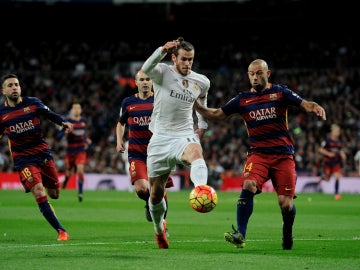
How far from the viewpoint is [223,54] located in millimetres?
45062

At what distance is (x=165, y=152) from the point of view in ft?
34.4

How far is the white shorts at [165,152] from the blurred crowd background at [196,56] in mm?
24876

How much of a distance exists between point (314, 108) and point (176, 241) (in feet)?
10.9

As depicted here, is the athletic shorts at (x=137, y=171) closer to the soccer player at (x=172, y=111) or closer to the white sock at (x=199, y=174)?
the soccer player at (x=172, y=111)

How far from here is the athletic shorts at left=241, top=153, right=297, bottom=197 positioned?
1088 cm

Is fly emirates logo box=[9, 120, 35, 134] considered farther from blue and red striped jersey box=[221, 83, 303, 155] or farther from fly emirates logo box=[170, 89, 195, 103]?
blue and red striped jersey box=[221, 83, 303, 155]

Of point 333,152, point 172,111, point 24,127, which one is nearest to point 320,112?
point 172,111

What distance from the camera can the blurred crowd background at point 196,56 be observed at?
3750 centimetres

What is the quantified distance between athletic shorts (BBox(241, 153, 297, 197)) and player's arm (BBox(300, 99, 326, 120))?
820 mm

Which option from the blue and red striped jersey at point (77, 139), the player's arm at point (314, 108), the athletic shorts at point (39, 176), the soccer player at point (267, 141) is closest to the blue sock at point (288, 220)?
the soccer player at point (267, 141)

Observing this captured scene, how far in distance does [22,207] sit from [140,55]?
2538cm

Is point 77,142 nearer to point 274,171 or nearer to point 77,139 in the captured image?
point 77,139

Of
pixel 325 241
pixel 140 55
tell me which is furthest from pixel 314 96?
pixel 325 241

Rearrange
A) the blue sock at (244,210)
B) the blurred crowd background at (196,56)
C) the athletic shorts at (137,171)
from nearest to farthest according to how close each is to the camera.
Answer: the blue sock at (244,210), the athletic shorts at (137,171), the blurred crowd background at (196,56)
